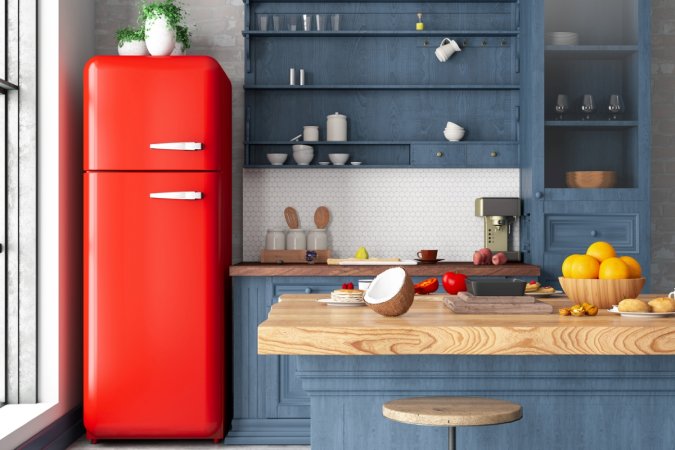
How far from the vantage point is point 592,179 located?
4.71m

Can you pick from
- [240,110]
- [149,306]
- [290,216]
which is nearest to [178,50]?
[240,110]

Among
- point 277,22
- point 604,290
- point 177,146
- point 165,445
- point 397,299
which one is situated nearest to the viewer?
point 397,299

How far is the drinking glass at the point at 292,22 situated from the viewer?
203 inches

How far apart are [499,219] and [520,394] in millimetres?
2766

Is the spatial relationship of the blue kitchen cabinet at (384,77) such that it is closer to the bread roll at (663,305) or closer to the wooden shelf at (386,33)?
the wooden shelf at (386,33)

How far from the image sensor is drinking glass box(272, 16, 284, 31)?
5168 millimetres

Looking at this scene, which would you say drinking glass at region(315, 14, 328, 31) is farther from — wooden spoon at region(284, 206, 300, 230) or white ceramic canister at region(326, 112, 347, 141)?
wooden spoon at region(284, 206, 300, 230)

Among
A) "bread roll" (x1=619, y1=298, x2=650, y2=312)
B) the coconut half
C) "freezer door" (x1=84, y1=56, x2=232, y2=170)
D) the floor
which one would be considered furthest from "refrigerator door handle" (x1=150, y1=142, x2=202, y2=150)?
"bread roll" (x1=619, y1=298, x2=650, y2=312)

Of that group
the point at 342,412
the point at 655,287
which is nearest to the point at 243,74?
the point at 655,287

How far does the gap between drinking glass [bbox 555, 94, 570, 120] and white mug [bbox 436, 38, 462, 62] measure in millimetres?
774

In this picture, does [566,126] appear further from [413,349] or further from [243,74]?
[413,349]

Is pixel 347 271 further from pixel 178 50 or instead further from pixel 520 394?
pixel 520 394

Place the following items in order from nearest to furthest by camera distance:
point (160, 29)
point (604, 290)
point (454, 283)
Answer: point (604, 290) < point (454, 283) < point (160, 29)

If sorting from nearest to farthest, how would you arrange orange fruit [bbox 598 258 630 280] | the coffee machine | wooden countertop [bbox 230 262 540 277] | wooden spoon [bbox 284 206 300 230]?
orange fruit [bbox 598 258 630 280], wooden countertop [bbox 230 262 540 277], the coffee machine, wooden spoon [bbox 284 206 300 230]
